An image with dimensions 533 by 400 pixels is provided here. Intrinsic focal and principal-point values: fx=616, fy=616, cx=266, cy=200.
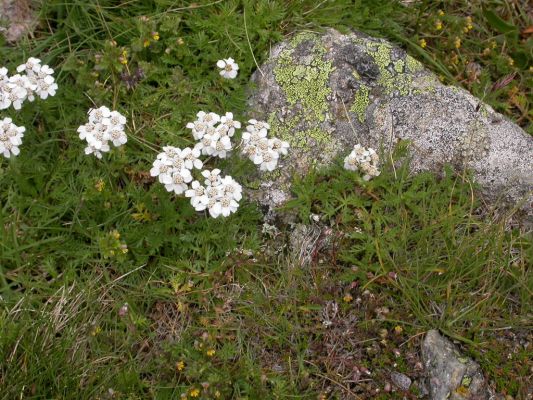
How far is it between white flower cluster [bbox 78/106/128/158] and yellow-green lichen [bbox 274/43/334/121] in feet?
4.11

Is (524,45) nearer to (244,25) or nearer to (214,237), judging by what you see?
(244,25)

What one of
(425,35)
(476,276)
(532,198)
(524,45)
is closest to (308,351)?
(476,276)

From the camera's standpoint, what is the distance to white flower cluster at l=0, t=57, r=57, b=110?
386 cm

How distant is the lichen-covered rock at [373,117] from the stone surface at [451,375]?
1.17 m

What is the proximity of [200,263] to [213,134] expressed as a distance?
0.83 metres

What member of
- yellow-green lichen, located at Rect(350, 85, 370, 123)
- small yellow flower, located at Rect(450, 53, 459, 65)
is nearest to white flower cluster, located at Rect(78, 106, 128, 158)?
yellow-green lichen, located at Rect(350, 85, 370, 123)

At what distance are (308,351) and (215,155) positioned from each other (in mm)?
1358

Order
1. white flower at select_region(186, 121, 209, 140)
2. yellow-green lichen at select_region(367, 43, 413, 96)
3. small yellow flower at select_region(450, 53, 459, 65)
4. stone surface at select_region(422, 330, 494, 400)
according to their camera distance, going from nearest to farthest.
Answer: stone surface at select_region(422, 330, 494, 400), white flower at select_region(186, 121, 209, 140), yellow-green lichen at select_region(367, 43, 413, 96), small yellow flower at select_region(450, 53, 459, 65)

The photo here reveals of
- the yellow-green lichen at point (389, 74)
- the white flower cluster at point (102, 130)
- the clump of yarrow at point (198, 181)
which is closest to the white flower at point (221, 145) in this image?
the clump of yarrow at point (198, 181)

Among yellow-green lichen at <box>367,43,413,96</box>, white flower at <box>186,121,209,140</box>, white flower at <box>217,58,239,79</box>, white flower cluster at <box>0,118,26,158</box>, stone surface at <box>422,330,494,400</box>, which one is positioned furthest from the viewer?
yellow-green lichen at <box>367,43,413,96</box>

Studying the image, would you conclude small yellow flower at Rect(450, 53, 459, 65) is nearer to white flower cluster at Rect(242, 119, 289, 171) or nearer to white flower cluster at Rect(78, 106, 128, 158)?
white flower cluster at Rect(242, 119, 289, 171)

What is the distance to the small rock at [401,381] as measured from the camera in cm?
371

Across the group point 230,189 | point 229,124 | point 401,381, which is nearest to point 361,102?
point 229,124

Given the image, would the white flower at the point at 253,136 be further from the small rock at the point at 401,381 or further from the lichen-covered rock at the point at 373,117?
the small rock at the point at 401,381
